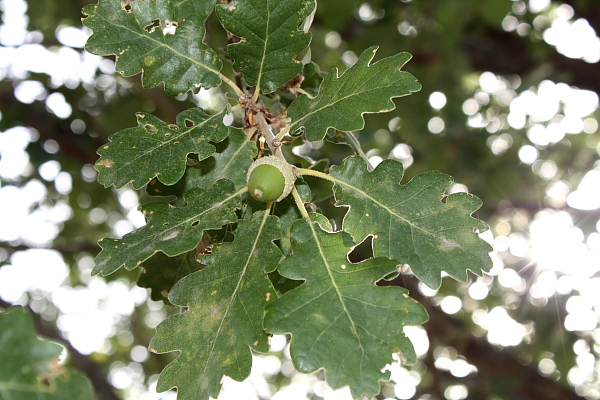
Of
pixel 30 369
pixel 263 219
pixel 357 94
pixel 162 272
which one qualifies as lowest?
pixel 162 272

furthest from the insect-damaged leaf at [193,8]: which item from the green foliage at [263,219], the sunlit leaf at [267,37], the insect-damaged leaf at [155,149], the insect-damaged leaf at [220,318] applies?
the insect-damaged leaf at [220,318]

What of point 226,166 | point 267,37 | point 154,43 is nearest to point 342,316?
point 226,166

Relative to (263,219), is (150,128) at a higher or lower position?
higher

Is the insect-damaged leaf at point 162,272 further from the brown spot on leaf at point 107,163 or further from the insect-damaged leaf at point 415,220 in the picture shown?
the insect-damaged leaf at point 415,220

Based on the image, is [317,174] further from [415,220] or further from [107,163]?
[107,163]

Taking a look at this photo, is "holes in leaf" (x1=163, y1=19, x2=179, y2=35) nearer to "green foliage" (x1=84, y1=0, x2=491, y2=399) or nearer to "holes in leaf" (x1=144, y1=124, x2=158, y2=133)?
"green foliage" (x1=84, y1=0, x2=491, y2=399)

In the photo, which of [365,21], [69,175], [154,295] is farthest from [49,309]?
[154,295]

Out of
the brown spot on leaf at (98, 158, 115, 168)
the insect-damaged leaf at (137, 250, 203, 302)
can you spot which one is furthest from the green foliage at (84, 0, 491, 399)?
the insect-damaged leaf at (137, 250, 203, 302)
